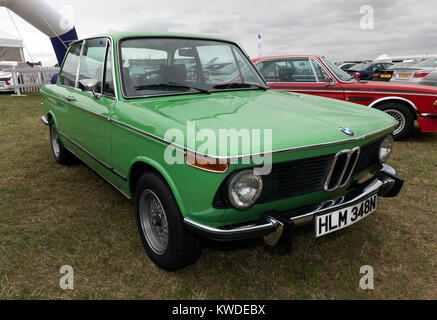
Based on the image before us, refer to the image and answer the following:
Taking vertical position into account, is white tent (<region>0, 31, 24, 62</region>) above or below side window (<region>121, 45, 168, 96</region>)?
above

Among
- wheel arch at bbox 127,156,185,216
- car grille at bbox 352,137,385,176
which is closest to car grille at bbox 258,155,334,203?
car grille at bbox 352,137,385,176

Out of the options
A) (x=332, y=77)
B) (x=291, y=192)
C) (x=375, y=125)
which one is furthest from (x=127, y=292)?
(x=332, y=77)

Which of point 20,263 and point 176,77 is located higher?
point 176,77

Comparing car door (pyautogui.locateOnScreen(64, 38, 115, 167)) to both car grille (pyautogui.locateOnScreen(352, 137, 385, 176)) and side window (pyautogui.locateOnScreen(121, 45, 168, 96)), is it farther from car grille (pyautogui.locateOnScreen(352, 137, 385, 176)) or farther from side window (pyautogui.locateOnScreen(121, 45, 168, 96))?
car grille (pyautogui.locateOnScreen(352, 137, 385, 176))

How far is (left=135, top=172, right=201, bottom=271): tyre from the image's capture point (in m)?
2.07

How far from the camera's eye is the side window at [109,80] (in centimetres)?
277

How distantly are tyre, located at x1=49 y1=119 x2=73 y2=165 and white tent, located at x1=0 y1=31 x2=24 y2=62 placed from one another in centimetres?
2189

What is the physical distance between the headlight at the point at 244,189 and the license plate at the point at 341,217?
48cm

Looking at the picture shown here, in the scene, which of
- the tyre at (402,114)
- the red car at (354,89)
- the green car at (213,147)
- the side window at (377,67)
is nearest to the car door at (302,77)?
the red car at (354,89)

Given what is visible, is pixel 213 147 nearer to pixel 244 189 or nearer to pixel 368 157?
pixel 244 189

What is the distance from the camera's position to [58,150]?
4.82 metres

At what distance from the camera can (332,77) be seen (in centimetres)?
622

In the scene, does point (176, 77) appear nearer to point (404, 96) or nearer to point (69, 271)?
point (69, 271)

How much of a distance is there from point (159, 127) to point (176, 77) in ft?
2.95
